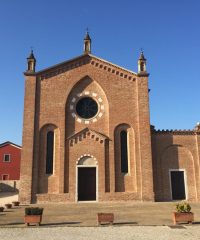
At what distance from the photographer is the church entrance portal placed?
2698 centimetres

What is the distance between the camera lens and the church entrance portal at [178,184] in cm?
2698

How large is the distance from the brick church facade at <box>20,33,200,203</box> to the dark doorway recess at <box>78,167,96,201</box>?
83 millimetres

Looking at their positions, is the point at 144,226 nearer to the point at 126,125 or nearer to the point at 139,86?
the point at 126,125

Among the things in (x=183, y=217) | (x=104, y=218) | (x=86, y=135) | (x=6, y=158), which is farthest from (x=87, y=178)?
(x=6, y=158)

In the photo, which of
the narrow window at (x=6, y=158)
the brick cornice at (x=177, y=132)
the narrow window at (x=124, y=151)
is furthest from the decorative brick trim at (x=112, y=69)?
the narrow window at (x=6, y=158)

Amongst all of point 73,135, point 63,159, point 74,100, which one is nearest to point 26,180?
point 63,159

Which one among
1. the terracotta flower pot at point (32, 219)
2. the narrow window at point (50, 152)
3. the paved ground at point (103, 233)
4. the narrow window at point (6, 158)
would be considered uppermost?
the narrow window at point (6, 158)

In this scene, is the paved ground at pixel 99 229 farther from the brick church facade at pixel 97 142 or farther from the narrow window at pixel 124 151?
the narrow window at pixel 124 151

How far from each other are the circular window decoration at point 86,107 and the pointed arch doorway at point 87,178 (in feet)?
13.1

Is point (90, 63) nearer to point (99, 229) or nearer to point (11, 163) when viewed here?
point (99, 229)

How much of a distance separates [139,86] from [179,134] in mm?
5852

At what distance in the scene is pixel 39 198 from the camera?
24797 millimetres

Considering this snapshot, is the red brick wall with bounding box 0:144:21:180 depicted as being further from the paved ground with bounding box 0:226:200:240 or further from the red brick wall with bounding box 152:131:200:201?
the paved ground with bounding box 0:226:200:240

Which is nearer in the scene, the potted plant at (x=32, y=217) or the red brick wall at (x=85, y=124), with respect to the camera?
the potted plant at (x=32, y=217)
